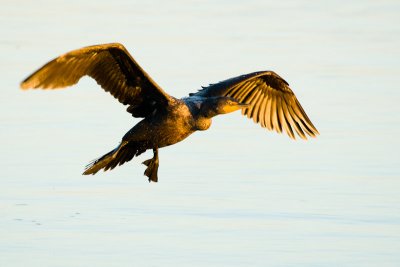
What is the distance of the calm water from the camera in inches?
410

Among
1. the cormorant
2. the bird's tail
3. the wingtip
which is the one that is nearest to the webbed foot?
the cormorant

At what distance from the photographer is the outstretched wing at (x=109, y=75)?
9948 millimetres

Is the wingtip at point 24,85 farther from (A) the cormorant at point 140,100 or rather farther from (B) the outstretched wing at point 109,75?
(A) the cormorant at point 140,100

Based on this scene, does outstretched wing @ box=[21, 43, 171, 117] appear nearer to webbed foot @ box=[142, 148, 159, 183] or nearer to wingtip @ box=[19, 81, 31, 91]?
wingtip @ box=[19, 81, 31, 91]

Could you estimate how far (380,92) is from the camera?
48.5 ft

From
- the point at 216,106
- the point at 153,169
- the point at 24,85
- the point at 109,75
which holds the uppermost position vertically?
the point at 109,75

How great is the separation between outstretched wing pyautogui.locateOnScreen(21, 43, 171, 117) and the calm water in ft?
2.76

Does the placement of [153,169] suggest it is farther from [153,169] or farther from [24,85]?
[24,85]

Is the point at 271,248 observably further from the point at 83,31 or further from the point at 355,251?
the point at 83,31

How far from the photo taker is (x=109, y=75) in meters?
10.9

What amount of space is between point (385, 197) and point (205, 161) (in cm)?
189

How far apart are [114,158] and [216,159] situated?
1835mm

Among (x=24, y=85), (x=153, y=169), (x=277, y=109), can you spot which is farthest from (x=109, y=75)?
(x=277, y=109)

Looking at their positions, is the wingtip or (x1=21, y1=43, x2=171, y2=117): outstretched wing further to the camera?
(x1=21, y1=43, x2=171, y2=117): outstretched wing
